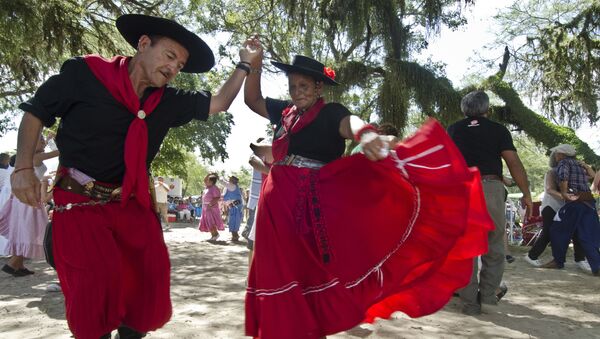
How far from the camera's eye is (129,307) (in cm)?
285

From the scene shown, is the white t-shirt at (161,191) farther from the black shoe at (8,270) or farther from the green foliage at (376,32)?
the black shoe at (8,270)

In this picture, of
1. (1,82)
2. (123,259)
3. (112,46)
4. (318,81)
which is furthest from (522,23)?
(123,259)

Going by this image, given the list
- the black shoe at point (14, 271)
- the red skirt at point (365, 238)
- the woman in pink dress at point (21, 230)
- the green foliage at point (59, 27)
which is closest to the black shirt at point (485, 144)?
the red skirt at point (365, 238)

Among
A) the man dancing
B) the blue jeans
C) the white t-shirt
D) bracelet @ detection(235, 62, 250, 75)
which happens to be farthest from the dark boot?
the white t-shirt

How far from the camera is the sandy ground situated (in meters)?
4.31

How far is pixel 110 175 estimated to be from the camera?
286cm

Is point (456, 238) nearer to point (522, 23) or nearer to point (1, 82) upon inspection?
point (1, 82)

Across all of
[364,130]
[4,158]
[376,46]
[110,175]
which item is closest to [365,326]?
[364,130]

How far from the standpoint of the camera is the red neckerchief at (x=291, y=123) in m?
3.44

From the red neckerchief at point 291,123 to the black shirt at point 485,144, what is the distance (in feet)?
8.20

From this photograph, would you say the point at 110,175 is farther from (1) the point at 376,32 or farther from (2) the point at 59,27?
(1) the point at 376,32

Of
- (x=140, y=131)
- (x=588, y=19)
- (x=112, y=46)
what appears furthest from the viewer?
(x=588, y=19)

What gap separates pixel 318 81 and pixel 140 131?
1.33m

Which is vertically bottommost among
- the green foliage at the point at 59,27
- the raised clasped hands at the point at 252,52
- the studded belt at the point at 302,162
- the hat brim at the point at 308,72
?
the studded belt at the point at 302,162
